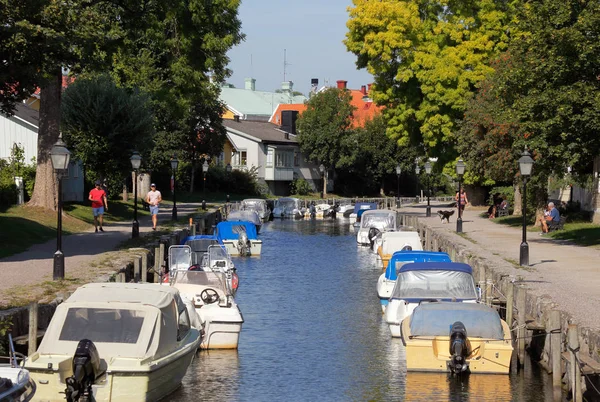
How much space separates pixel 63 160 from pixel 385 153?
250 feet

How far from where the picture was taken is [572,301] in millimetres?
22391

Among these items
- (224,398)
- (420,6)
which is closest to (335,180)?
(420,6)

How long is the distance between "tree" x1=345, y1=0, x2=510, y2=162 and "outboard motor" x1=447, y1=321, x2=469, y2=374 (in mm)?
42561

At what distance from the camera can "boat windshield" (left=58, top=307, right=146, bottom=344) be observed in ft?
54.4

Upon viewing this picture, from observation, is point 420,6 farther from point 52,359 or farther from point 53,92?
point 52,359

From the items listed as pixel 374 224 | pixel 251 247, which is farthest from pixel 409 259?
pixel 374 224

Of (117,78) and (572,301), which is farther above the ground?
(117,78)

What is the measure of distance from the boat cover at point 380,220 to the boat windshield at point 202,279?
27.1 metres

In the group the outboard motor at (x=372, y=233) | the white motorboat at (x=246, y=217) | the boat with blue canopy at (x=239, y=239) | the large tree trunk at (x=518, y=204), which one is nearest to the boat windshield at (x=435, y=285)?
the boat with blue canopy at (x=239, y=239)

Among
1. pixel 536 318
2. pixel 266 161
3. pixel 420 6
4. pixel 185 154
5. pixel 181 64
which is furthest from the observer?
pixel 266 161

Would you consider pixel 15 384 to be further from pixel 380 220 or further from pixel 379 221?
pixel 380 220

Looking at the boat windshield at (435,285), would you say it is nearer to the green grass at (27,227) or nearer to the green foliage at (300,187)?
the green grass at (27,227)

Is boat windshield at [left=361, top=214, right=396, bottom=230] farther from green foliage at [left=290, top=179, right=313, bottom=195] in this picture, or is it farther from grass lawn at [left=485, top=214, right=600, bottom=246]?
green foliage at [left=290, top=179, right=313, bottom=195]

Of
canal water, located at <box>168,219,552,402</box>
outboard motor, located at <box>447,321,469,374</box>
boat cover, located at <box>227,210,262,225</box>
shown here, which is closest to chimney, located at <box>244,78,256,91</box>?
boat cover, located at <box>227,210,262,225</box>
